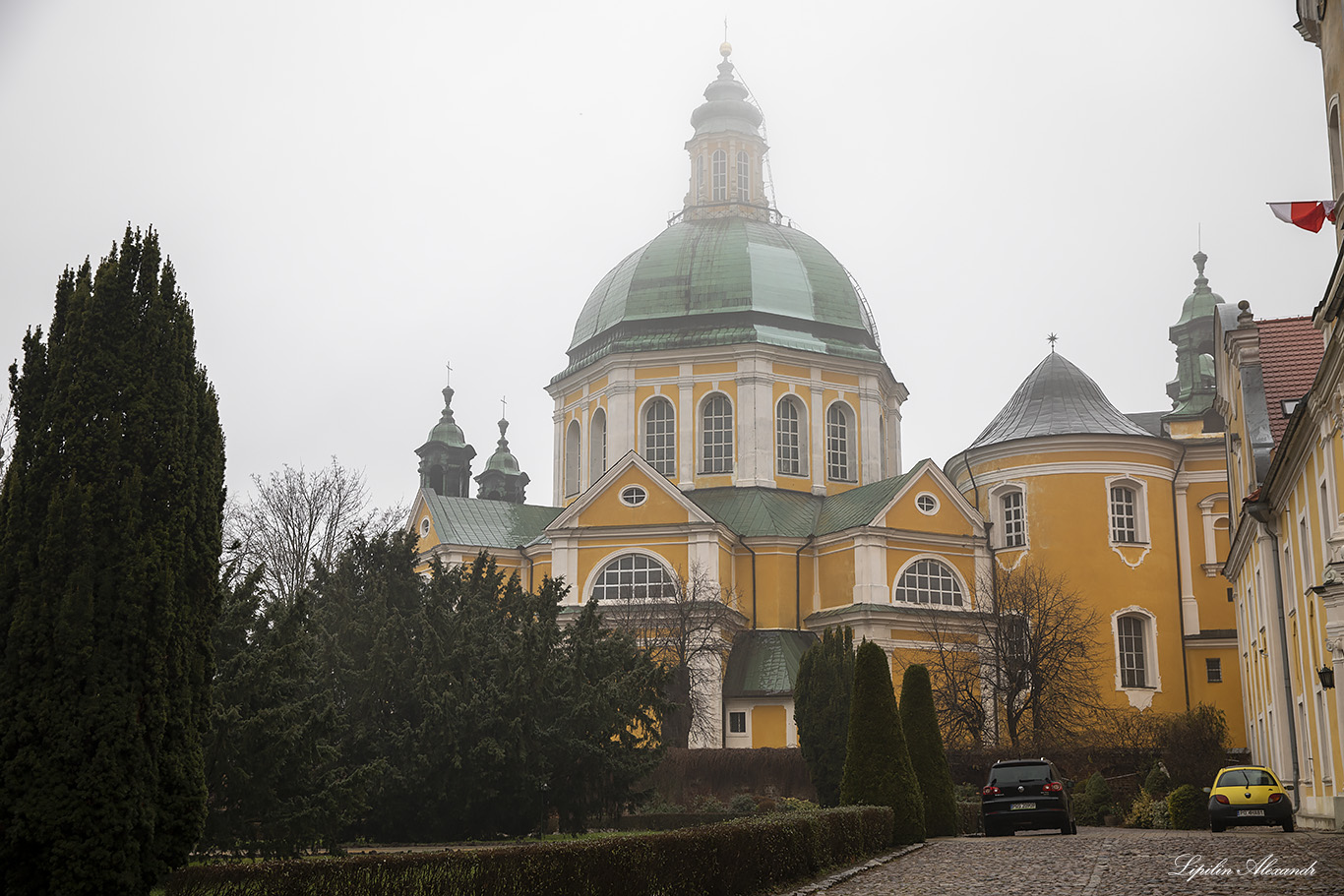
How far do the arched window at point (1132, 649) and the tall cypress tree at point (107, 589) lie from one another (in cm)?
3615

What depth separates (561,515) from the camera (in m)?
43.0

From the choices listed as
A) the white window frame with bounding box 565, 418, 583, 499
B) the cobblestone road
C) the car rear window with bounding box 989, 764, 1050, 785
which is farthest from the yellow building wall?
the cobblestone road

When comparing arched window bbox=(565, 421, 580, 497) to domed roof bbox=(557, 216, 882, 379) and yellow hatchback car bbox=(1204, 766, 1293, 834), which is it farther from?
yellow hatchback car bbox=(1204, 766, 1293, 834)

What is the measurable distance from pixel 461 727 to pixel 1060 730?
22.8 m

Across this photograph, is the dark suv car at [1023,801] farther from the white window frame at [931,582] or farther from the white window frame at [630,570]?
the white window frame at [630,570]

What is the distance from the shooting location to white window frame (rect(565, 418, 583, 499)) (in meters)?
50.4

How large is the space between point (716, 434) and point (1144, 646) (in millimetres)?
14792

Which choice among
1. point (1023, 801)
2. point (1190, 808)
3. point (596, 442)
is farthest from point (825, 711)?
point (596, 442)

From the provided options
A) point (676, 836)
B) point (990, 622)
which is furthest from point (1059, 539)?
point (676, 836)

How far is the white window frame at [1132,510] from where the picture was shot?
43.8m

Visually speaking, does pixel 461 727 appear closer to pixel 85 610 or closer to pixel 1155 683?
pixel 85 610

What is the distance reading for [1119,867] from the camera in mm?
14133

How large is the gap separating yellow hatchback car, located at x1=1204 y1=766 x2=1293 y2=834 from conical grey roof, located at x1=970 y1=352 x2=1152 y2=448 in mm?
A: 23805

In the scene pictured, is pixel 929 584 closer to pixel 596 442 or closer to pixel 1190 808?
pixel 596 442
